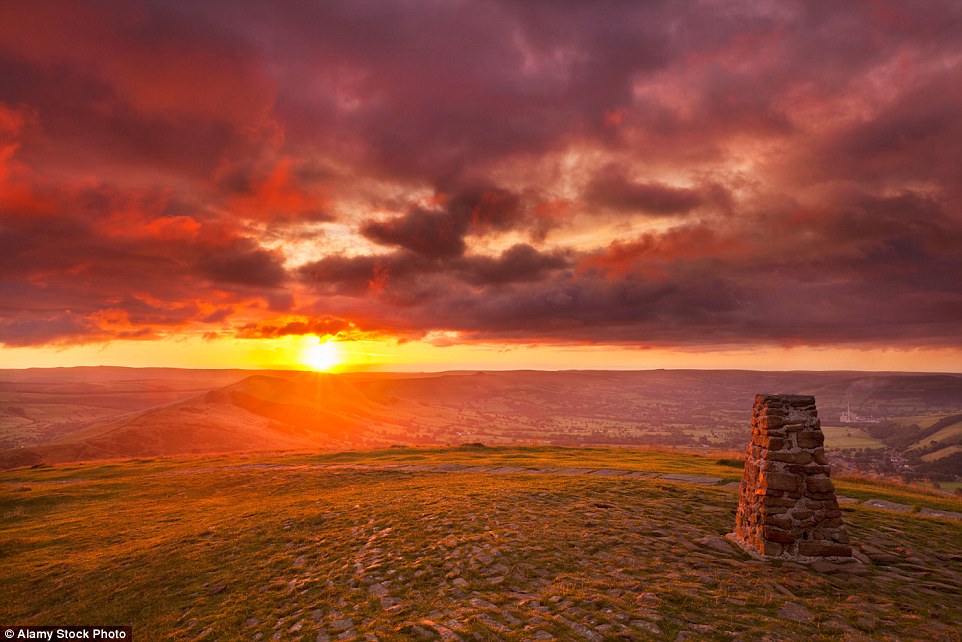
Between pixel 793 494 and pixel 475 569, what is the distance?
901cm

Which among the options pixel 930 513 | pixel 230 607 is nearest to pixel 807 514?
pixel 930 513

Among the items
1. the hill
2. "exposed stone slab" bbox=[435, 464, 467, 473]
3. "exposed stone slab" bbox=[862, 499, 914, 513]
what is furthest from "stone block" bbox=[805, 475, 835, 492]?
the hill

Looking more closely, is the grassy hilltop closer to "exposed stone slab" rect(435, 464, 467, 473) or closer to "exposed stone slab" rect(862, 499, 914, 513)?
"exposed stone slab" rect(862, 499, 914, 513)

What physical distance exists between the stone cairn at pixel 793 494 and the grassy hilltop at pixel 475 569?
2.21ft

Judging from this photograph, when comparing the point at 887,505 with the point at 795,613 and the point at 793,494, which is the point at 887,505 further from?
the point at 795,613

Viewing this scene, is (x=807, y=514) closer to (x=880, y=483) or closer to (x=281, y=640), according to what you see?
(x=281, y=640)

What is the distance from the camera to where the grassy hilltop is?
9055mm

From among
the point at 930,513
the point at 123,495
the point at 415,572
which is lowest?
the point at 123,495

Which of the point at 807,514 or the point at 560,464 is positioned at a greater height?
the point at 807,514

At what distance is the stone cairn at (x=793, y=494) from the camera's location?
40.4 feet

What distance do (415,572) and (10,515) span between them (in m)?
27.7

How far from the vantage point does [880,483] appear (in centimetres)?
2681

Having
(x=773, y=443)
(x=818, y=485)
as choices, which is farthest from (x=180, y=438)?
(x=818, y=485)

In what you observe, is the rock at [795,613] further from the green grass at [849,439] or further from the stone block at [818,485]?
the green grass at [849,439]
